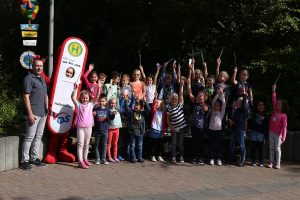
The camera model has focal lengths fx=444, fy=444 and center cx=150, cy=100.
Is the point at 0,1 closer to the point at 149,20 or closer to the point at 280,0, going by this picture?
the point at 149,20

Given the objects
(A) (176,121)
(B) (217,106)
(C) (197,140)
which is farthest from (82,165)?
(B) (217,106)

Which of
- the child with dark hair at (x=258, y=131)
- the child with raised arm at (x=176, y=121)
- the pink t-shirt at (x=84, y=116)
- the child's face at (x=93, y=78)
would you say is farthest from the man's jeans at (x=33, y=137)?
the child with dark hair at (x=258, y=131)

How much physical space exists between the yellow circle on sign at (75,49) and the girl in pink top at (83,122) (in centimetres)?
83

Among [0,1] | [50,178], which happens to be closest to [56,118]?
[50,178]

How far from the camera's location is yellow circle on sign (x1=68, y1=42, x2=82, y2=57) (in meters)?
8.95

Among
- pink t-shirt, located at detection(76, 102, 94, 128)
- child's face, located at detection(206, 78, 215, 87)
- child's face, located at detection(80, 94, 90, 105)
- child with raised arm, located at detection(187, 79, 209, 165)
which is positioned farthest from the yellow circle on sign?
child's face, located at detection(206, 78, 215, 87)

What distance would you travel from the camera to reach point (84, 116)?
8438 millimetres

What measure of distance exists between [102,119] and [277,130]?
3.63m

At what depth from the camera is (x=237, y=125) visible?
30.3ft

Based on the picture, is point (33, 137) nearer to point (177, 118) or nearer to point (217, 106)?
point (177, 118)

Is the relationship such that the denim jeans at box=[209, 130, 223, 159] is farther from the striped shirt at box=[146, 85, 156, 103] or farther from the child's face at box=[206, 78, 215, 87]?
the striped shirt at box=[146, 85, 156, 103]

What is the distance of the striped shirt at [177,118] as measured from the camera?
30.1 ft

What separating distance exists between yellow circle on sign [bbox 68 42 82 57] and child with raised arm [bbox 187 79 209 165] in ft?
8.12

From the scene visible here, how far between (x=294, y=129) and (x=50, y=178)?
5993mm
